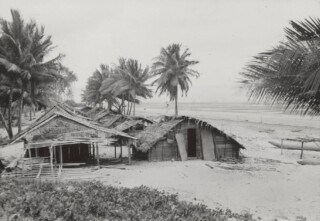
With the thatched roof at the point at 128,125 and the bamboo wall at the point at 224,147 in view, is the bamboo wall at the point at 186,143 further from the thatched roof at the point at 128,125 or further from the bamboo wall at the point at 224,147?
the thatched roof at the point at 128,125

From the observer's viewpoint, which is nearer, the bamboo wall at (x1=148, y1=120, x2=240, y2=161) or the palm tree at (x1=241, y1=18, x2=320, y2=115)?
the palm tree at (x1=241, y1=18, x2=320, y2=115)

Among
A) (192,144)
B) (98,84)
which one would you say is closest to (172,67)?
(192,144)

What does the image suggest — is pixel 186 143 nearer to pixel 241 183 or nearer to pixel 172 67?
pixel 241 183

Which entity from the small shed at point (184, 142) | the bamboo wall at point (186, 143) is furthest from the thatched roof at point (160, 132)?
the bamboo wall at point (186, 143)

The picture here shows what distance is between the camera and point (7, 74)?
72.1 feet

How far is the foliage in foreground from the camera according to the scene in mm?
8117

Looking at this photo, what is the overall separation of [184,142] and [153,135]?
1.99m

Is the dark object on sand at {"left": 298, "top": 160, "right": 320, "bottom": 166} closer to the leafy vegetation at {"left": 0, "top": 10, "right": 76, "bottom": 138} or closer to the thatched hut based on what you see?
the thatched hut

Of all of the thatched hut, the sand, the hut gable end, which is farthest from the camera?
the hut gable end

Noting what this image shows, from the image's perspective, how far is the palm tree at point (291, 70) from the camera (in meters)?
5.11

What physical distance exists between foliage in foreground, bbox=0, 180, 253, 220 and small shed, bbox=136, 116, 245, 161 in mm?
8630

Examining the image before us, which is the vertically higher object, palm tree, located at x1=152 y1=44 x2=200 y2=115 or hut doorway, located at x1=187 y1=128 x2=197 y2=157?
palm tree, located at x1=152 y1=44 x2=200 y2=115

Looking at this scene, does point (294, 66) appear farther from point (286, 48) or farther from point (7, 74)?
point (7, 74)

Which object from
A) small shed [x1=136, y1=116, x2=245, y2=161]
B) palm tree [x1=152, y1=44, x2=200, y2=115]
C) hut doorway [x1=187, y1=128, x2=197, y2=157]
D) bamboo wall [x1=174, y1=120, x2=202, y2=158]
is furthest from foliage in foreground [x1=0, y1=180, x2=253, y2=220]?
palm tree [x1=152, y1=44, x2=200, y2=115]
